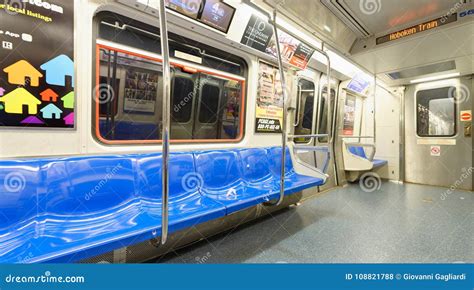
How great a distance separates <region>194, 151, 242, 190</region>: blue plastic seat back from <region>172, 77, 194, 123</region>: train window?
1.62ft

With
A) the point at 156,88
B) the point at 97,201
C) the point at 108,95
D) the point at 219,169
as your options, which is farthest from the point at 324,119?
the point at 97,201

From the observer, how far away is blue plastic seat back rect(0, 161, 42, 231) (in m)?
1.24

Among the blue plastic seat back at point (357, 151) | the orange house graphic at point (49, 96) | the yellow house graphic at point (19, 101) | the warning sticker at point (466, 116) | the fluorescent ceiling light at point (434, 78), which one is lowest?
the blue plastic seat back at point (357, 151)

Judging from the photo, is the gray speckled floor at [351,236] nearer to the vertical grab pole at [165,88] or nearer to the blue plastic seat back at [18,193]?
the blue plastic seat back at [18,193]

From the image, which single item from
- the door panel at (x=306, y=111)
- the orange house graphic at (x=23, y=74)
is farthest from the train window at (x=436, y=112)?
the orange house graphic at (x=23, y=74)

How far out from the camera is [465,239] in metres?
2.31

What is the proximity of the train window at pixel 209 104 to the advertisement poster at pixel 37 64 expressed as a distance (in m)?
1.25

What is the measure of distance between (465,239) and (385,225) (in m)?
0.67

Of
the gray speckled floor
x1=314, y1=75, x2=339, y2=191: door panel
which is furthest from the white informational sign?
x1=314, y1=75, x2=339, y2=191: door panel

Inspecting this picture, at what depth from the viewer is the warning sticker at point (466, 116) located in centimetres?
459

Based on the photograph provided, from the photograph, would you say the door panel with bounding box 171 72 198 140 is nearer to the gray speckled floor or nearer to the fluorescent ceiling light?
the gray speckled floor

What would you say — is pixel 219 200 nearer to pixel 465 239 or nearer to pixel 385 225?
pixel 385 225

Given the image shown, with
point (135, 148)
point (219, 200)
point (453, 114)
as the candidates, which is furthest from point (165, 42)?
point (453, 114)

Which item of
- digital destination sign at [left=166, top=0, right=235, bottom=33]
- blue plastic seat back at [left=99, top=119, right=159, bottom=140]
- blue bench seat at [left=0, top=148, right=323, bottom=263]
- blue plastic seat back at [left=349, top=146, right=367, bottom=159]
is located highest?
digital destination sign at [left=166, top=0, right=235, bottom=33]
